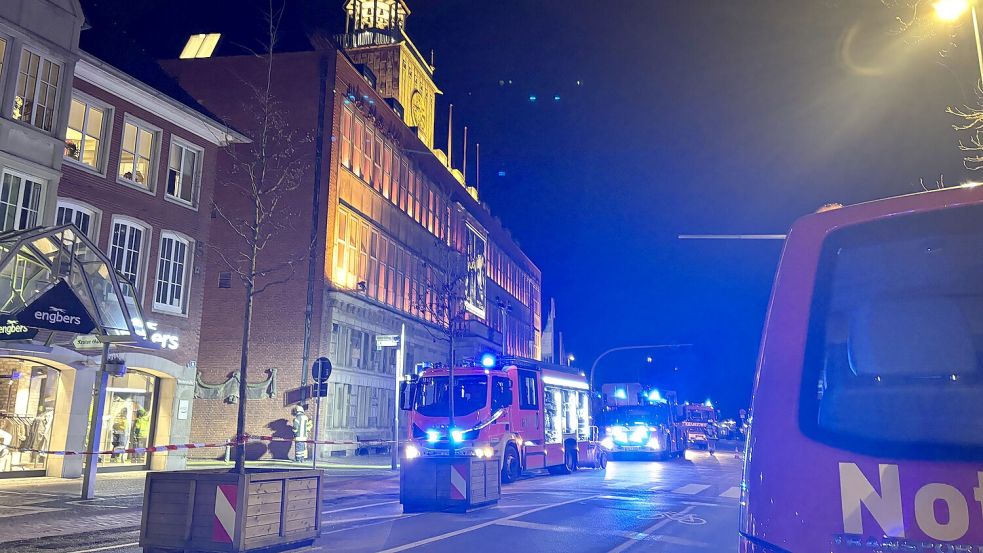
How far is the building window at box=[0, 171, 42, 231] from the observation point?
57.4 ft

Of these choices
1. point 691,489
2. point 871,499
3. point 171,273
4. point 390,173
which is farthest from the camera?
point 390,173

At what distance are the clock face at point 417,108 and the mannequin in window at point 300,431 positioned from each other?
144 ft

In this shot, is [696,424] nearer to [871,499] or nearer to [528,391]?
[528,391]

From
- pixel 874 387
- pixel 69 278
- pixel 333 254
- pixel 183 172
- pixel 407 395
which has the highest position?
pixel 183 172

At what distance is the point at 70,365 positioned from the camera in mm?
18859

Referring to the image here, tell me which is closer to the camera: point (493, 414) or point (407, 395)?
point (493, 414)

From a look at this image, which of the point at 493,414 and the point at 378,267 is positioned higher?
the point at 378,267

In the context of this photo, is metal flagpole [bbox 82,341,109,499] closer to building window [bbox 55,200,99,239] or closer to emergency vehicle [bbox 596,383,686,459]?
building window [bbox 55,200,99,239]

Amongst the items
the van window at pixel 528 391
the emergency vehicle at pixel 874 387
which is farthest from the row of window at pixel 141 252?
the emergency vehicle at pixel 874 387

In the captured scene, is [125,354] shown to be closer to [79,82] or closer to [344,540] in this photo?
[79,82]

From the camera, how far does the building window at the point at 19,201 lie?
1750 centimetres

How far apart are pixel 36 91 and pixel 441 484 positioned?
46.8 feet

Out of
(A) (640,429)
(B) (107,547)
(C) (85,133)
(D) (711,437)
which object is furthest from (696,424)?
(B) (107,547)

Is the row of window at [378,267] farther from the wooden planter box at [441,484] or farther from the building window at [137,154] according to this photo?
the wooden planter box at [441,484]
